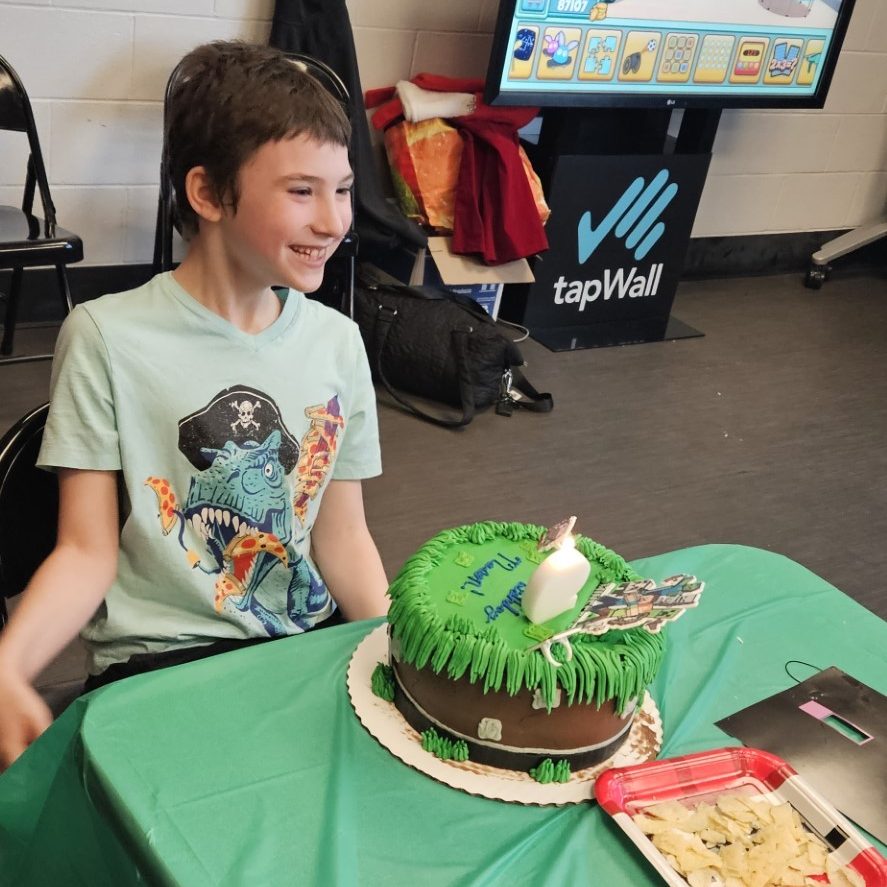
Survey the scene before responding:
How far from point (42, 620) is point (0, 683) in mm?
75

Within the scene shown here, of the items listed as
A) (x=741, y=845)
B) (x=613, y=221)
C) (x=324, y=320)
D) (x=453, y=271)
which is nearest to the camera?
(x=741, y=845)

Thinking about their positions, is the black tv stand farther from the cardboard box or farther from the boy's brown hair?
the boy's brown hair

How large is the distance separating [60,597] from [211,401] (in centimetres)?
25

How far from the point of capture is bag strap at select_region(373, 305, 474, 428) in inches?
116

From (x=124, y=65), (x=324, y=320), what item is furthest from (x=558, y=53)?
(x=324, y=320)

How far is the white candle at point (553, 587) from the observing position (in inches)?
34.2

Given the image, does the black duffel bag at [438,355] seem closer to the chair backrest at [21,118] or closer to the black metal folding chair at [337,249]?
the black metal folding chair at [337,249]

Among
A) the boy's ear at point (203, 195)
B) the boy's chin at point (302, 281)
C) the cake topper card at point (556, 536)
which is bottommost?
the cake topper card at point (556, 536)

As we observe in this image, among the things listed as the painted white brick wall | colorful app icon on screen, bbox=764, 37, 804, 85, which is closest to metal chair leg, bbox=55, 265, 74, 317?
the painted white brick wall

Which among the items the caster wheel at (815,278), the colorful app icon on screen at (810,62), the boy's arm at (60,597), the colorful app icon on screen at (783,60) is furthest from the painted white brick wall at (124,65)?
the boy's arm at (60,597)

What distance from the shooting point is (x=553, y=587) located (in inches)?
34.2

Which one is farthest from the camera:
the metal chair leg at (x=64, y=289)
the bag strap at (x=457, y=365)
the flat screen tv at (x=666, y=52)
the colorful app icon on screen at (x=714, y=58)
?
the colorful app icon on screen at (x=714, y=58)

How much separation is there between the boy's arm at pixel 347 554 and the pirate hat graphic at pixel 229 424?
5.4 inches

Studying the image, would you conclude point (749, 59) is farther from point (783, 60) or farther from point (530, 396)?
point (530, 396)
